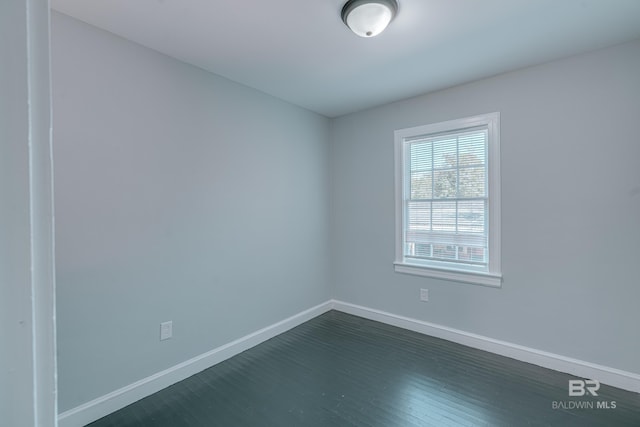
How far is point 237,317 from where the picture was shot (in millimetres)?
2826

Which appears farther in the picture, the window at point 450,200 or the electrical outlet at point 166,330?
the window at point 450,200

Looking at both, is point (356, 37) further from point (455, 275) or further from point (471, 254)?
point (455, 275)

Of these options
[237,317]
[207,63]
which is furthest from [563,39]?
[237,317]

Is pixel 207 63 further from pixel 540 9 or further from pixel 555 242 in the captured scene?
pixel 555 242

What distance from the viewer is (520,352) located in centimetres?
262

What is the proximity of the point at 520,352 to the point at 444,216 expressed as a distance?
4.50ft

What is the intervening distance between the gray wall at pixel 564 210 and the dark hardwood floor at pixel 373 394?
1.21 ft

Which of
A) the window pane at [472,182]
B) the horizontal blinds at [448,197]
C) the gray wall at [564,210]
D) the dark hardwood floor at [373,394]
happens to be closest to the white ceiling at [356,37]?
the gray wall at [564,210]

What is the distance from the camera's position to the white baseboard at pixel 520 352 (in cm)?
223

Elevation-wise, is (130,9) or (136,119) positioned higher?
(130,9)

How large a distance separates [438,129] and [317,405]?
2.72 metres

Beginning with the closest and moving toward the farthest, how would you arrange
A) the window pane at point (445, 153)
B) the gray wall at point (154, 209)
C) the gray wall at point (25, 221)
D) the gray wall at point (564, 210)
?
the gray wall at point (25, 221), the gray wall at point (154, 209), the gray wall at point (564, 210), the window pane at point (445, 153)

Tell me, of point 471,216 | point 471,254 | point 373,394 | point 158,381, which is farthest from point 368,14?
point 158,381

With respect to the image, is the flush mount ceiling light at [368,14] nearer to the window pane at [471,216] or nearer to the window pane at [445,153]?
the window pane at [445,153]
